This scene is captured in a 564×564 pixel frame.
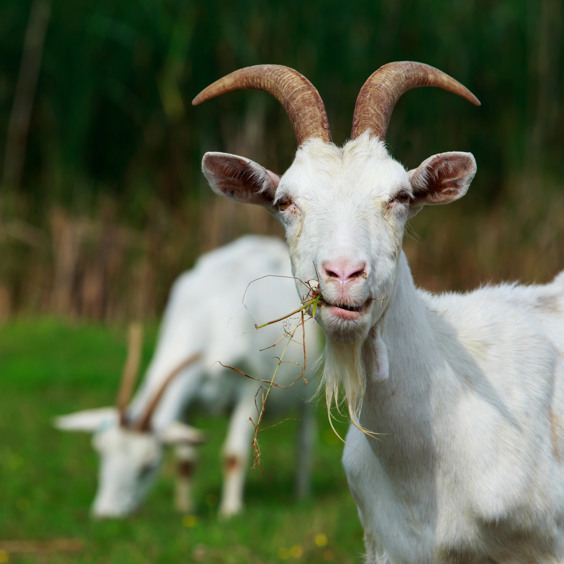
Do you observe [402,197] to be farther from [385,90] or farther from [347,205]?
[385,90]

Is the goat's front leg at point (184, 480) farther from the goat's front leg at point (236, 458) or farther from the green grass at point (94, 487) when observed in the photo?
the goat's front leg at point (236, 458)

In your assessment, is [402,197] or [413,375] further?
[413,375]

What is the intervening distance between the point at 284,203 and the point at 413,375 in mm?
735

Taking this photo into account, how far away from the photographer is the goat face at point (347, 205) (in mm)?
2902

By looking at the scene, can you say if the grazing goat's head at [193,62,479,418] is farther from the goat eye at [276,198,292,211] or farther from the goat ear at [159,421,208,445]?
the goat ear at [159,421,208,445]

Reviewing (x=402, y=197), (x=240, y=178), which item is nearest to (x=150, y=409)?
(x=240, y=178)

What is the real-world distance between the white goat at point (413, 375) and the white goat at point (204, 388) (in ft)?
11.0

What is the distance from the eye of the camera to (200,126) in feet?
37.9

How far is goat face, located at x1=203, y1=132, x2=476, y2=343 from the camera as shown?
2902 millimetres

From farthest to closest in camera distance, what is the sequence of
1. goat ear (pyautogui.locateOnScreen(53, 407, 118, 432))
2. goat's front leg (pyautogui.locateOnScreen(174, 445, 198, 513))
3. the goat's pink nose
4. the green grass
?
goat ear (pyautogui.locateOnScreen(53, 407, 118, 432)) < goat's front leg (pyautogui.locateOnScreen(174, 445, 198, 513)) < the green grass < the goat's pink nose

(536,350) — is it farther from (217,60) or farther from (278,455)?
(217,60)

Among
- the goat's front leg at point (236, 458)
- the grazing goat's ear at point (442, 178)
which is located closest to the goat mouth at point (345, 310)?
the grazing goat's ear at point (442, 178)

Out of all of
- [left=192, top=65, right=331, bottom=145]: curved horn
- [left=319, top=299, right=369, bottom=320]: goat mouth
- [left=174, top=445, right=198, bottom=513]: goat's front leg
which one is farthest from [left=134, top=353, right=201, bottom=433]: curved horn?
[left=319, top=299, right=369, bottom=320]: goat mouth

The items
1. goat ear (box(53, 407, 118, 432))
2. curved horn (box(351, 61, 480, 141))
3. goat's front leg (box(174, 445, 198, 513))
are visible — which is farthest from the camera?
goat ear (box(53, 407, 118, 432))
